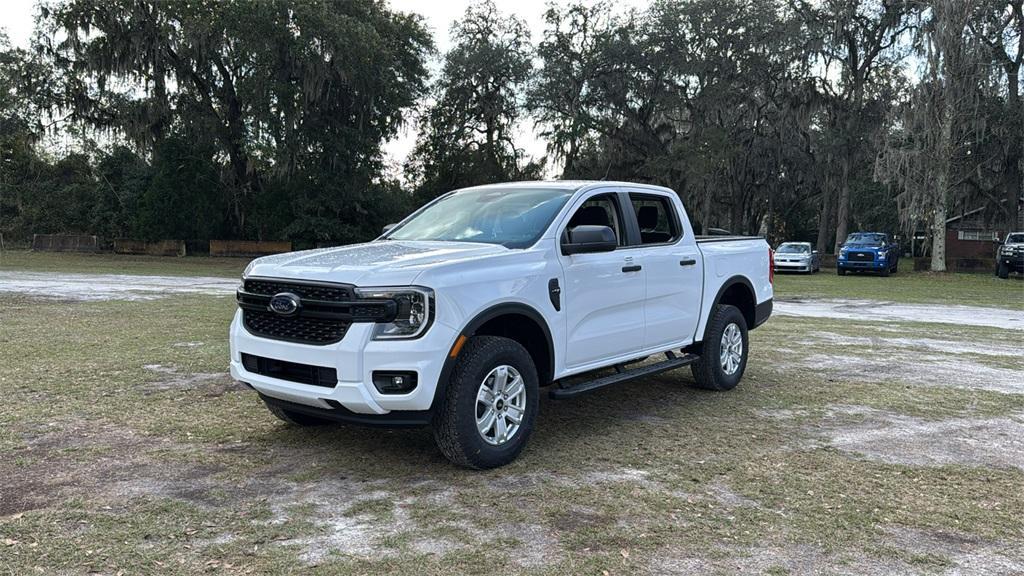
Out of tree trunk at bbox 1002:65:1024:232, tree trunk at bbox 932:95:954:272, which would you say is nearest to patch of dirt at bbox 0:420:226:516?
tree trunk at bbox 932:95:954:272

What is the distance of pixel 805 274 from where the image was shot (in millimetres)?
31641

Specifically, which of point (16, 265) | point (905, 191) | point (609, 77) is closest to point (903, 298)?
point (905, 191)

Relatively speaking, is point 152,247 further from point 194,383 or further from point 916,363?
point 916,363

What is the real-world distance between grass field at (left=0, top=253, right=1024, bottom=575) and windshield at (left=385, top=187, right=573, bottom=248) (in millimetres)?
1486

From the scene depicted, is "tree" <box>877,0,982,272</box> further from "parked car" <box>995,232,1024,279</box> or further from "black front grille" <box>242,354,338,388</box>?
"black front grille" <box>242,354,338,388</box>

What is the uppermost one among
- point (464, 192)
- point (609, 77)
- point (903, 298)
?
point (609, 77)

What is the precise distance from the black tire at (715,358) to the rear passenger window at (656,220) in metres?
0.91

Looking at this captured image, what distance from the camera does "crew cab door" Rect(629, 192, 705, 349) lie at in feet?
20.9

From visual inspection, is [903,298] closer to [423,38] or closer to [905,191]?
[905,191]

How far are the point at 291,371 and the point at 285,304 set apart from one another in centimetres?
43

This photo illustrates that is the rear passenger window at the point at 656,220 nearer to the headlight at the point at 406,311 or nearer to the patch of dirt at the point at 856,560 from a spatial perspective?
the headlight at the point at 406,311

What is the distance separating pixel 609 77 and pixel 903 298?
21242 mm

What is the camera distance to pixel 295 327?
4.80 meters

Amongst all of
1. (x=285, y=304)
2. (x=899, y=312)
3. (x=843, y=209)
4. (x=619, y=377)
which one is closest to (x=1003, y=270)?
(x=843, y=209)
